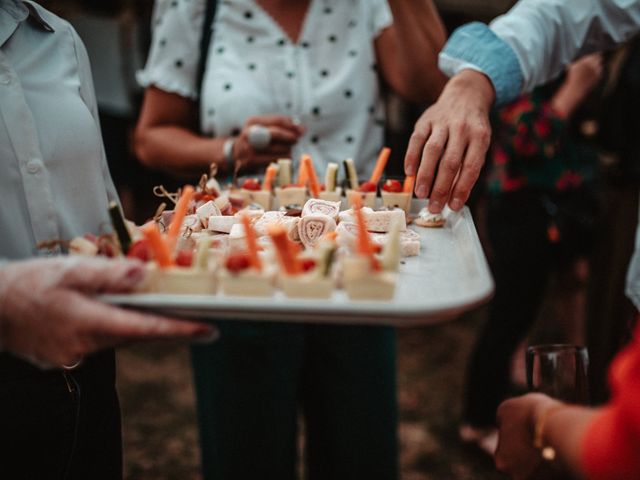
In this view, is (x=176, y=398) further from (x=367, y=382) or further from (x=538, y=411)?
(x=538, y=411)

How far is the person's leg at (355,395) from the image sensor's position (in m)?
1.55

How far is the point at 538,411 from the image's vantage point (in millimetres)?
974

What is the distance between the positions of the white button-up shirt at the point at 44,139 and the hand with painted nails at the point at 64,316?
31 cm

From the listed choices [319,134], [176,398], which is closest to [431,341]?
[176,398]

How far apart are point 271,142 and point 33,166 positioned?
2.32ft

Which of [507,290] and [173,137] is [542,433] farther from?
[507,290]

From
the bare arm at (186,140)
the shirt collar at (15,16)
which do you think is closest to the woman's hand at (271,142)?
the bare arm at (186,140)

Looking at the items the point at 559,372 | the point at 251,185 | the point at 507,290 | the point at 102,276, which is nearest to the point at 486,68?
the point at 251,185

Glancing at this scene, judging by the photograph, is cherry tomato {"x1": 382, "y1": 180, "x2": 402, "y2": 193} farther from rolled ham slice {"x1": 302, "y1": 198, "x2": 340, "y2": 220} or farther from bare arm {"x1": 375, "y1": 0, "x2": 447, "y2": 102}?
bare arm {"x1": 375, "y1": 0, "x2": 447, "y2": 102}

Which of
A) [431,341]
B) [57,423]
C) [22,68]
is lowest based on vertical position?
[431,341]

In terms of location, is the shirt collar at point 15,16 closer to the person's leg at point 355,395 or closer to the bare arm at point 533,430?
the person's leg at point 355,395

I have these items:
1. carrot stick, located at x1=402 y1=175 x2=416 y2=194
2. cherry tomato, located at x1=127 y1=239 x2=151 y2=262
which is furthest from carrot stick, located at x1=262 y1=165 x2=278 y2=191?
cherry tomato, located at x1=127 y1=239 x2=151 y2=262

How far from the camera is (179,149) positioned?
1.88 m

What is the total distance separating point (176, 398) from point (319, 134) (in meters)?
1.86
